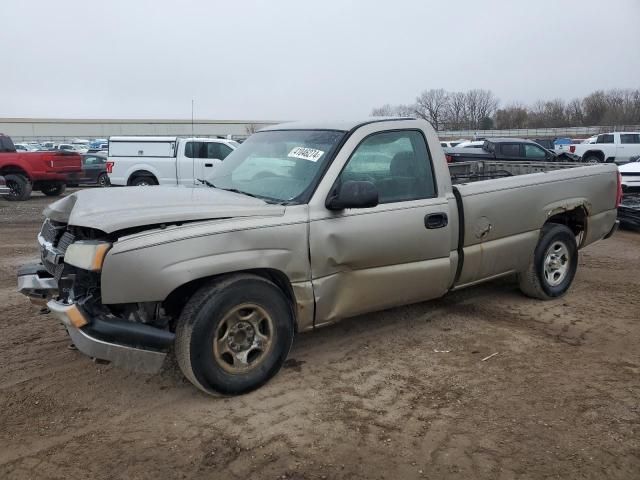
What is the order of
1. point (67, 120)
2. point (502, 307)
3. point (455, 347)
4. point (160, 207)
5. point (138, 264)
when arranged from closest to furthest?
point (138, 264), point (160, 207), point (455, 347), point (502, 307), point (67, 120)

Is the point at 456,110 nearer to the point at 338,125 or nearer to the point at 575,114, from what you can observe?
the point at 575,114

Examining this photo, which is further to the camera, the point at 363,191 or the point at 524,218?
the point at 524,218

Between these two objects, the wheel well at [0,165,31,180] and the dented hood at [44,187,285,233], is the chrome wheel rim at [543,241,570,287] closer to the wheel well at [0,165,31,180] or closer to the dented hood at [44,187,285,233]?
the dented hood at [44,187,285,233]

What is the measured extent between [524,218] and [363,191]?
2.23m

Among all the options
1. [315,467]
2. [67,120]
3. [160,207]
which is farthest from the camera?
[67,120]

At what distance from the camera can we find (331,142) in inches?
166

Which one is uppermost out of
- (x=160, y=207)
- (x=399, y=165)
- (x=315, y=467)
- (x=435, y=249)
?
(x=399, y=165)

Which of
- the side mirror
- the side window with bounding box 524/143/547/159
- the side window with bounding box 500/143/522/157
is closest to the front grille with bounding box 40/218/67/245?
the side mirror

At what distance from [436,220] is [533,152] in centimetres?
1770

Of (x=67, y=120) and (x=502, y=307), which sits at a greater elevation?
(x=67, y=120)

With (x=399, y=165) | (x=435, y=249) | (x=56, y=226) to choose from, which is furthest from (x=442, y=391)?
(x=56, y=226)

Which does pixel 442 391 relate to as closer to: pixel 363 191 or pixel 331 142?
pixel 363 191

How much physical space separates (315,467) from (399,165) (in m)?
2.47

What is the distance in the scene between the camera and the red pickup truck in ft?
51.5
